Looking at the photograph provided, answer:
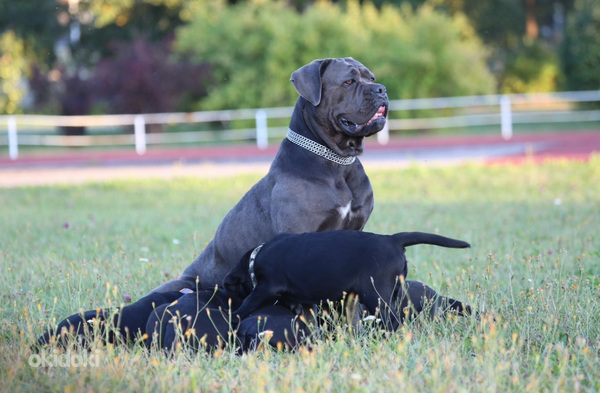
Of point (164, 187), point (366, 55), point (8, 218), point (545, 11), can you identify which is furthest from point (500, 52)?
point (8, 218)

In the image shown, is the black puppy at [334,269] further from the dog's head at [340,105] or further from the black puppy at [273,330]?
the dog's head at [340,105]

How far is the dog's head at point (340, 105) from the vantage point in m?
5.29

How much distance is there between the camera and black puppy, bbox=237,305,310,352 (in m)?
4.25

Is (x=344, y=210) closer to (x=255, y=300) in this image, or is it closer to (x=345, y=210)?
(x=345, y=210)

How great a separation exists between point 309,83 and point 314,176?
2.14ft

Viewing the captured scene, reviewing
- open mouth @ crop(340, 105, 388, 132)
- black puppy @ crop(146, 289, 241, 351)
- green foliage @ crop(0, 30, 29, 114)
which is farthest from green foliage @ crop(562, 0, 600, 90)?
black puppy @ crop(146, 289, 241, 351)

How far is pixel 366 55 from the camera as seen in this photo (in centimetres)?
2753

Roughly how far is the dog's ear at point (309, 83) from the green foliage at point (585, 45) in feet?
84.4

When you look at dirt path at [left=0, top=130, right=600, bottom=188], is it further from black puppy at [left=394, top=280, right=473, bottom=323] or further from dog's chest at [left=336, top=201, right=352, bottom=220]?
black puppy at [left=394, top=280, right=473, bottom=323]

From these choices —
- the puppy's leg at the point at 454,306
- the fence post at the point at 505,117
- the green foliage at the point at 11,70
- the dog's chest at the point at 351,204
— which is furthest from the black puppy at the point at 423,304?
the green foliage at the point at 11,70

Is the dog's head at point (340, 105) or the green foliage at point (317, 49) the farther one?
the green foliage at point (317, 49)

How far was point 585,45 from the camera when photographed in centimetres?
2864

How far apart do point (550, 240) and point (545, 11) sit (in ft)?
149

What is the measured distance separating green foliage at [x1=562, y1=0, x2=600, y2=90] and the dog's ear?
25725 millimetres
